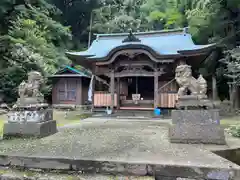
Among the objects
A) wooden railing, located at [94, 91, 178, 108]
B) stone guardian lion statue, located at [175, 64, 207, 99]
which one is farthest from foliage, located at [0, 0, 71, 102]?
stone guardian lion statue, located at [175, 64, 207, 99]

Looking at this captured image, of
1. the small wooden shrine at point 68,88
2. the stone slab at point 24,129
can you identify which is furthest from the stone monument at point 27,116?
the small wooden shrine at point 68,88

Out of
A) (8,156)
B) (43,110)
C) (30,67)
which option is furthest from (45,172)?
(30,67)

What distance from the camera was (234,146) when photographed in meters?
3.45

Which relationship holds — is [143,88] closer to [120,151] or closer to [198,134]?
[198,134]

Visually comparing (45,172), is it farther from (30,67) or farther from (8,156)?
(30,67)

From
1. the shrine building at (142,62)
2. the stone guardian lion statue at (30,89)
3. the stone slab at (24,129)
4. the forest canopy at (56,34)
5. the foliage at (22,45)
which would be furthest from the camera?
the foliage at (22,45)

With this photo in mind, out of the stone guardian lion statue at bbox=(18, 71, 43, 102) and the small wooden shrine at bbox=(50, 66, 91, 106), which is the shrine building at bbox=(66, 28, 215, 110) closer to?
the small wooden shrine at bbox=(50, 66, 91, 106)

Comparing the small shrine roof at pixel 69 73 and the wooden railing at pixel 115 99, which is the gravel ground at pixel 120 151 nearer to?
the wooden railing at pixel 115 99

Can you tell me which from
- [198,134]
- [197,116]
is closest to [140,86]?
[197,116]

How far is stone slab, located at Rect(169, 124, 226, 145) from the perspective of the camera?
11.9ft

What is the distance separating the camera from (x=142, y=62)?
29.5ft

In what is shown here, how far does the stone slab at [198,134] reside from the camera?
11.9 feet

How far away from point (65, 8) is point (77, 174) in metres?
24.6

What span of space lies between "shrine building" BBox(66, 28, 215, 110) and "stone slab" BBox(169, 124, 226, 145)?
15.2ft
